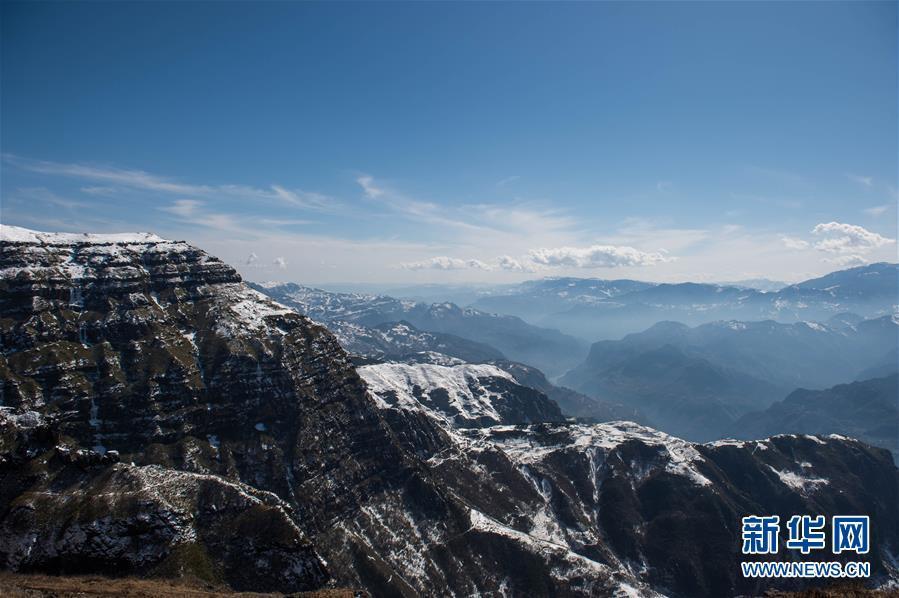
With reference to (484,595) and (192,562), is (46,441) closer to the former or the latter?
(192,562)

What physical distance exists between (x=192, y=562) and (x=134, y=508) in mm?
20507

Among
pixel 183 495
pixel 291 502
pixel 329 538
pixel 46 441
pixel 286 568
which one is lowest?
pixel 329 538

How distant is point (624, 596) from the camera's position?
195375 mm

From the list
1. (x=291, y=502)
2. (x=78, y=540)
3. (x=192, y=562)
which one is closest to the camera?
(x=78, y=540)

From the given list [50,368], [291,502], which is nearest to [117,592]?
[291,502]

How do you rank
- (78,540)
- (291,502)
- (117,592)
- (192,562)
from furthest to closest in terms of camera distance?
(291,502) → (192,562) → (78,540) → (117,592)

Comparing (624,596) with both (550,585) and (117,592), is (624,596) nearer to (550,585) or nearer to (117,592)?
(550,585)

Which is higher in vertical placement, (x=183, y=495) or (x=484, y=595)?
(x=183, y=495)

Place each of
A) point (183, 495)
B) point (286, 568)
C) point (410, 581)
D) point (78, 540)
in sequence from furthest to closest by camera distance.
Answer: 1. point (410, 581)
2. point (183, 495)
3. point (286, 568)
4. point (78, 540)

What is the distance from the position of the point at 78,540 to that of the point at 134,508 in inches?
485

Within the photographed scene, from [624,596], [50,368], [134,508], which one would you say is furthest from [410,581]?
[50,368]

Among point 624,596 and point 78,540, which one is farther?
point 624,596

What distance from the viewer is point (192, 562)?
11900 centimetres

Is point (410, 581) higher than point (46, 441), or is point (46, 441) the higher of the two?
point (46, 441)
